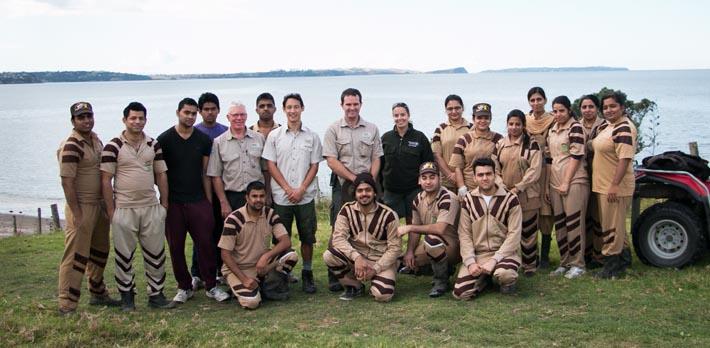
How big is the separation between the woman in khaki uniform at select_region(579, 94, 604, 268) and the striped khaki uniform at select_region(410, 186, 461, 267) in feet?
5.29

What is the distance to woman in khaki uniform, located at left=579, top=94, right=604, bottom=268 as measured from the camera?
26.5 ft

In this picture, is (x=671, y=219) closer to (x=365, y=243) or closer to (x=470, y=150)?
(x=470, y=150)

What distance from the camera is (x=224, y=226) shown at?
7.36 m

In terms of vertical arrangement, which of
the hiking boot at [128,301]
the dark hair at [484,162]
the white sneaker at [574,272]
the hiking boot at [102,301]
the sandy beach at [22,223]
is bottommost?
the sandy beach at [22,223]

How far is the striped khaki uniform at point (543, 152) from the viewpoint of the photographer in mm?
8203

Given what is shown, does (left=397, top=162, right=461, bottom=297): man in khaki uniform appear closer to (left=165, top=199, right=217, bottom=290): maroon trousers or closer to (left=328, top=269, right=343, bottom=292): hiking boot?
(left=328, top=269, right=343, bottom=292): hiking boot

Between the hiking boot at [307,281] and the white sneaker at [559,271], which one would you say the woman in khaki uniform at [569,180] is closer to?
the white sneaker at [559,271]

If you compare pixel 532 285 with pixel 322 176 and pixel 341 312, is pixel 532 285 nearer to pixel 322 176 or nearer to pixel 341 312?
pixel 341 312

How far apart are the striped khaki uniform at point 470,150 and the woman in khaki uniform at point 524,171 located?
0.14 metres

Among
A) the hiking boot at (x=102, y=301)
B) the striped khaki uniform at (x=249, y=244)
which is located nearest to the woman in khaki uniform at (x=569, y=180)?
the striped khaki uniform at (x=249, y=244)

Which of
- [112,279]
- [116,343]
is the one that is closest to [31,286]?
[112,279]

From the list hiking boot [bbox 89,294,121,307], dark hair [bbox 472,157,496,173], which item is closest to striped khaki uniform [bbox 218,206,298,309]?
hiking boot [bbox 89,294,121,307]

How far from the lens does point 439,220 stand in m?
7.68

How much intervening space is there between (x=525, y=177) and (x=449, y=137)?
110cm
